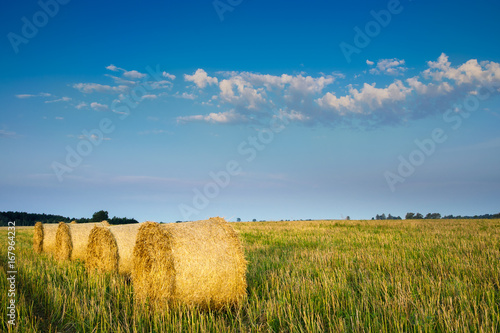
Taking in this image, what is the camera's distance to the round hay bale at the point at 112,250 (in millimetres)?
9323

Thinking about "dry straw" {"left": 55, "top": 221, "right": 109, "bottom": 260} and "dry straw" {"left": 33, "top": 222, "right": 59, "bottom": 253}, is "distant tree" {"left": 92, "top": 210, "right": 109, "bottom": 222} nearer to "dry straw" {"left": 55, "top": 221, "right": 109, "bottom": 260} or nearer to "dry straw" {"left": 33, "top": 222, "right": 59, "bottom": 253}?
"dry straw" {"left": 33, "top": 222, "right": 59, "bottom": 253}

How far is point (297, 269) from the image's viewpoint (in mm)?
7719

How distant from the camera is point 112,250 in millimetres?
9375

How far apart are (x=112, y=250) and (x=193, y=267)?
450 centimetres

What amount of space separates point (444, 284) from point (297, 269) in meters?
2.97

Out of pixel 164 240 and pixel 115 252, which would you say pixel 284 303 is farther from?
pixel 115 252

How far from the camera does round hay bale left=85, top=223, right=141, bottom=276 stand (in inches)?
367

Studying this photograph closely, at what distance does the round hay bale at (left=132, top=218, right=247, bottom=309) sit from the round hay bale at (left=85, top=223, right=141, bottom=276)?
2906 mm

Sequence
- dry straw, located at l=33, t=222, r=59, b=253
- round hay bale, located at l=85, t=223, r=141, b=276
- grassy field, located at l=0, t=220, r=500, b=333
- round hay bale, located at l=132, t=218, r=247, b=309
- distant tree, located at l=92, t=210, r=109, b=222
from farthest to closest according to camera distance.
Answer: distant tree, located at l=92, t=210, r=109, b=222 → dry straw, located at l=33, t=222, r=59, b=253 → round hay bale, located at l=85, t=223, r=141, b=276 → round hay bale, located at l=132, t=218, r=247, b=309 → grassy field, located at l=0, t=220, r=500, b=333

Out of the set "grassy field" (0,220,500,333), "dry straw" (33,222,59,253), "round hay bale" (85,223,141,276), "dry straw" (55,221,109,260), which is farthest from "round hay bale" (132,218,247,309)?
"dry straw" (33,222,59,253)

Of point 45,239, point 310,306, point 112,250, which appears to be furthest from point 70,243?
point 310,306

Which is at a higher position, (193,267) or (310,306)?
(193,267)

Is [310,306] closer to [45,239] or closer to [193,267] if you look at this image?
[193,267]

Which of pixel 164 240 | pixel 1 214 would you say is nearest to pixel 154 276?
pixel 164 240
